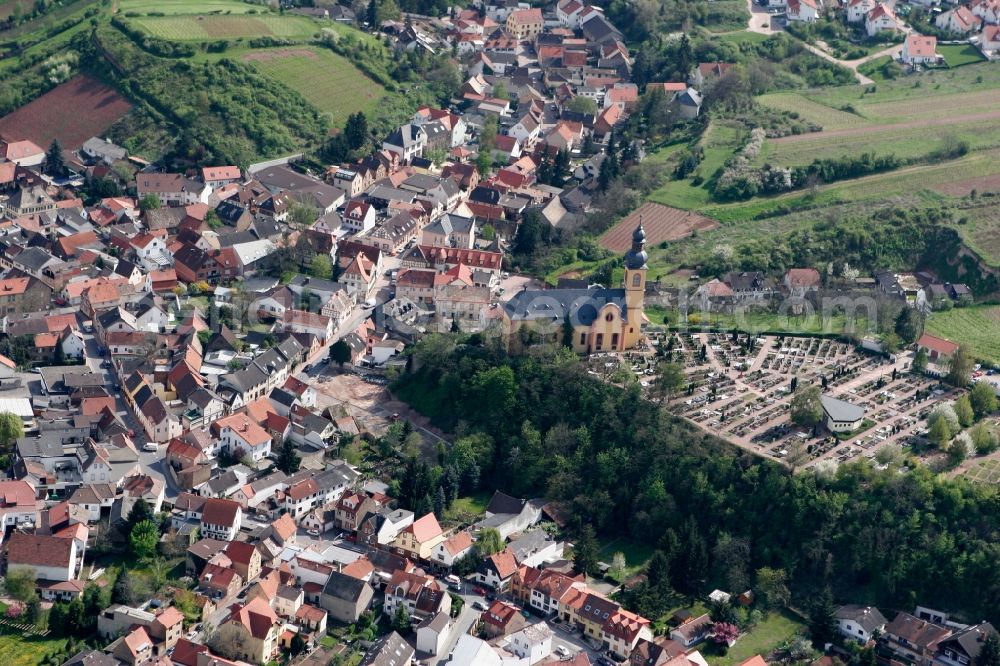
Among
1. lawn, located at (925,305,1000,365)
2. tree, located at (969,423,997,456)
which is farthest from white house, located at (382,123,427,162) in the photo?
tree, located at (969,423,997,456)

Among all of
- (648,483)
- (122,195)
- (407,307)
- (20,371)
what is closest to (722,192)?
(407,307)

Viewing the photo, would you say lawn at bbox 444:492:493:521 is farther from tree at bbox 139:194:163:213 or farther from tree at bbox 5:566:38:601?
tree at bbox 139:194:163:213

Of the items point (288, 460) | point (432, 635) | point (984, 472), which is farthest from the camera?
point (288, 460)

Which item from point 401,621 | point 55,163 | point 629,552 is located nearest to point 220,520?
point 401,621

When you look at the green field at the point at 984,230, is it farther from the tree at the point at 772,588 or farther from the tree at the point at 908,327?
the tree at the point at 772,588

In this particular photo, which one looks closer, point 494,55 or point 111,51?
point 111,51

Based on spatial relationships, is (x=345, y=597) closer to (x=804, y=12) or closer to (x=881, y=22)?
(x=804, y=12)

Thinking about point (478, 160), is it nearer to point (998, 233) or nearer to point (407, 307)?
point (407, 307)
